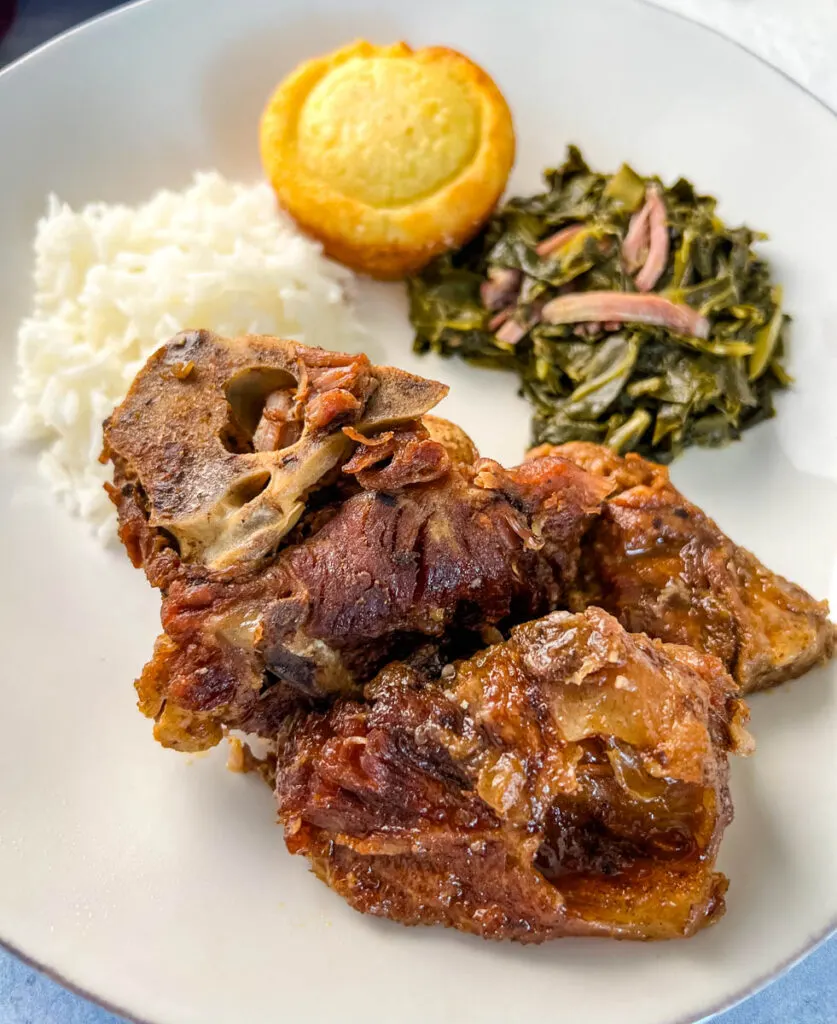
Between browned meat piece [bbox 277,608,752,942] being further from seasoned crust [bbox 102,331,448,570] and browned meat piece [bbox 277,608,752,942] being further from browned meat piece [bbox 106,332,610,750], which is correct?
→ seasoned crust [bbox 102,331,448,570]

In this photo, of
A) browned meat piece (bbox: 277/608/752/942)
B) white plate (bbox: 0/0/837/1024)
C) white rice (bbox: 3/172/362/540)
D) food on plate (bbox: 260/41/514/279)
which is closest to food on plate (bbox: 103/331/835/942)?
browned meat piece (bbox: 277/608/752/942)

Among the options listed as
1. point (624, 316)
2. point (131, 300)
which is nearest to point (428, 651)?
point (624, 316)

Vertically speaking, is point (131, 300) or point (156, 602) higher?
point (131, 300)

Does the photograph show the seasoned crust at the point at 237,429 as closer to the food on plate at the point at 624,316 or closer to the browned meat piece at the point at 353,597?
the browned meat piece at the point at 353,597

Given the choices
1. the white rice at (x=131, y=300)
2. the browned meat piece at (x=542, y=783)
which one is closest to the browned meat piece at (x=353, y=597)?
the browned meat piece at (x=542, y=783)

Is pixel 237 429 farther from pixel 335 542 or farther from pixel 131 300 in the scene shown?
pixel 131 300

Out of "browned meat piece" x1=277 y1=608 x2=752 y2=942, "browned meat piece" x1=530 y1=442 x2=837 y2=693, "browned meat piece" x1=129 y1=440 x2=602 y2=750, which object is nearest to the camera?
"browned meat piece" x1=277 y1=608 x2=752 y2=942

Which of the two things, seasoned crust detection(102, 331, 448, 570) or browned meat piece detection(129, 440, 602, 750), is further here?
seasoned crust detection(102, 331, 448, 570)
